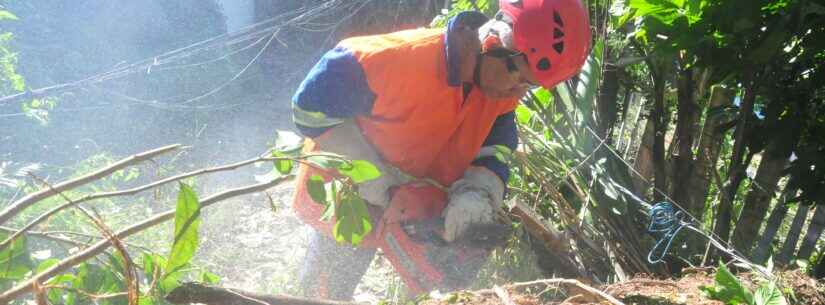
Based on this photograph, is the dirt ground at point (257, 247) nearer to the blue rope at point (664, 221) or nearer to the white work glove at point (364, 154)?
the white work glove at point (364, 154)

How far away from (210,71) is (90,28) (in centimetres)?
144

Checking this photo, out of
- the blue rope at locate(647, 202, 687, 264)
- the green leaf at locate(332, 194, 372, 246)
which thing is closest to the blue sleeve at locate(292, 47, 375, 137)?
the green leaf at locate(332, 194, 372, 246)

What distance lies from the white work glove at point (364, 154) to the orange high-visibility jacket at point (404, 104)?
0.05 meters

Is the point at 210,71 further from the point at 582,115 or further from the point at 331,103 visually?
the point at 331,103

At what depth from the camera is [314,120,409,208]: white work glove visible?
8.14 ft

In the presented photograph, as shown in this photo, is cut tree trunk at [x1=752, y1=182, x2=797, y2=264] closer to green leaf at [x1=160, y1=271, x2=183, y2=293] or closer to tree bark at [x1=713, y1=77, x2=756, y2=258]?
tree bark at [x1=713, y1=77, x2=756, y2=258]

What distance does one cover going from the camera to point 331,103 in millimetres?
2451

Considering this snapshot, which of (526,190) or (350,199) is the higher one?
(350,199)

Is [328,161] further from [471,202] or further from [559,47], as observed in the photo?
[559,47]

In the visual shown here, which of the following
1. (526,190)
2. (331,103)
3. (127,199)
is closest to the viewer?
(331,103)

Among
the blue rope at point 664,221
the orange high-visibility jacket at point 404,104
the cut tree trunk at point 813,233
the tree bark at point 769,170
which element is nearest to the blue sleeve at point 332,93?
the orange high-visibility jacket at point 404,104

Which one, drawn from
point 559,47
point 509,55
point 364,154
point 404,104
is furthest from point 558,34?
point 364,154

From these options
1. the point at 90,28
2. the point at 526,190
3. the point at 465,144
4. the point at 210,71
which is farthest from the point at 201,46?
the point at 465,144

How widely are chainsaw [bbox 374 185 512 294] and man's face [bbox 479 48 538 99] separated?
0.48 metres
